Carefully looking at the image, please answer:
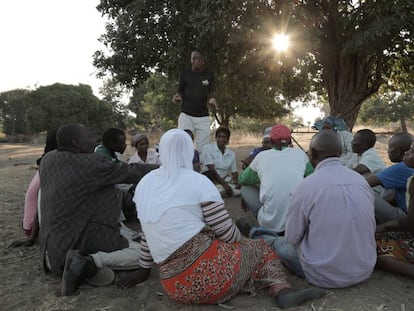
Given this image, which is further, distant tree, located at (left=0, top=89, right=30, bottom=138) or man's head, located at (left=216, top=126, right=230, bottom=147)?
distant tree, located at (left=0, top=89, right=30, bottom=138)

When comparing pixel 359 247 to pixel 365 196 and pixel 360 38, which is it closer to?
pixel 365 196

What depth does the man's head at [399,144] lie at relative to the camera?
13.4 ft

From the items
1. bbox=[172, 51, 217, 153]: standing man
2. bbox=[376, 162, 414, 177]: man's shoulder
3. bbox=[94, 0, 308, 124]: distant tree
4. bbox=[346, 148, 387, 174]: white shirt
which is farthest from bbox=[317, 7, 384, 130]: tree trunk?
bbox=[376, 162, 414, 177]: man's shoulder

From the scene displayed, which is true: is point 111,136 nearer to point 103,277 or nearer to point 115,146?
point 115,146

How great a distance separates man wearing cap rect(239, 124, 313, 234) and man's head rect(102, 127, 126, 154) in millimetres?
1855

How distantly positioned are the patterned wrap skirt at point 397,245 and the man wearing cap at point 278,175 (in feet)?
3.04

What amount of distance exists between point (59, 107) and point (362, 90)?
95.4 ft

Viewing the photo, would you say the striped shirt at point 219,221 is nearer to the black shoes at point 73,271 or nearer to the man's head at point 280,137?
the black shoes at point 73,271

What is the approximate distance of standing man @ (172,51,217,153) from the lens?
6785 millimetres

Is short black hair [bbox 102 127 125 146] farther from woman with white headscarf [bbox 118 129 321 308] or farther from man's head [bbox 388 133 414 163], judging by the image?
man's head [bbox 388 133 414 163]

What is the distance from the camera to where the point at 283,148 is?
159 inches

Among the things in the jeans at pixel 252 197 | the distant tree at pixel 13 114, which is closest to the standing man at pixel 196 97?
the jeans at pixel 252 197

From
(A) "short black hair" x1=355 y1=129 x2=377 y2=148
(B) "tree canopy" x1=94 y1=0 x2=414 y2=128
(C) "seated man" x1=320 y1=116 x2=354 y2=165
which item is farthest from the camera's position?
(B) "tree canopy" x1=94 y1=0 x2=414 y2=128

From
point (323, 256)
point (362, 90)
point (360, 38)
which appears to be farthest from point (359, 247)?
point (362, 90)
